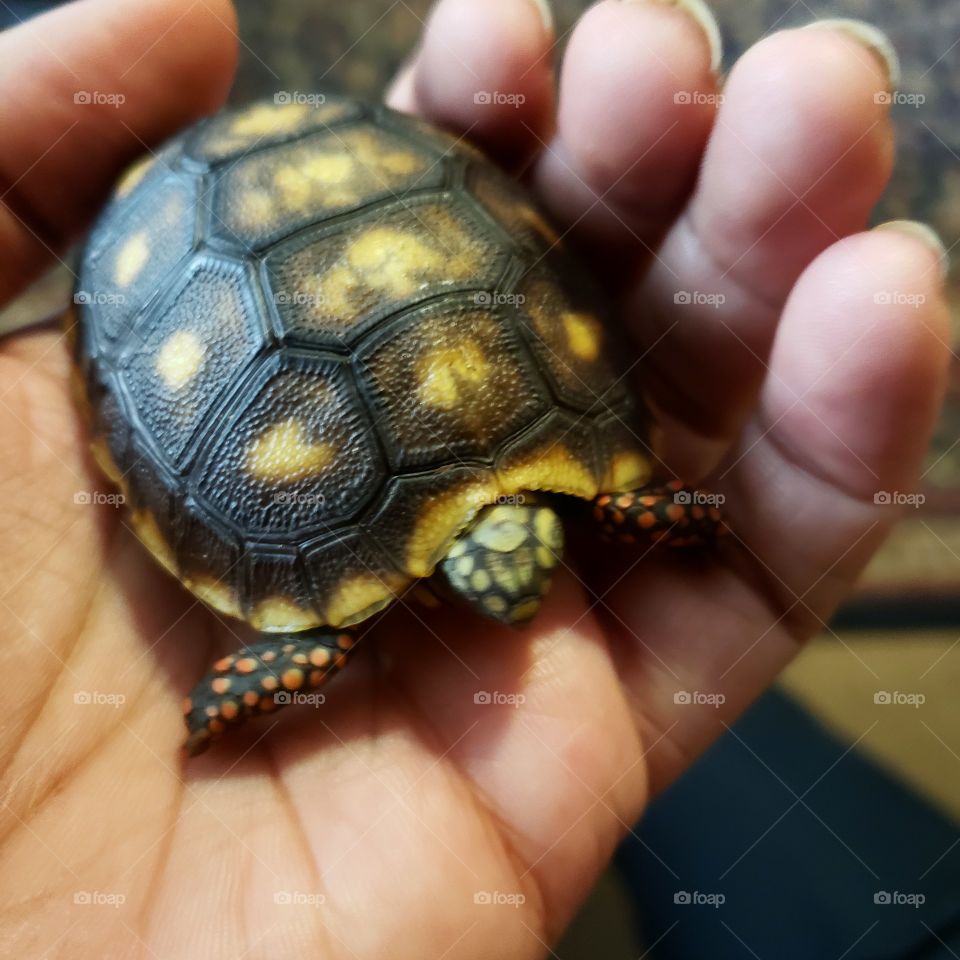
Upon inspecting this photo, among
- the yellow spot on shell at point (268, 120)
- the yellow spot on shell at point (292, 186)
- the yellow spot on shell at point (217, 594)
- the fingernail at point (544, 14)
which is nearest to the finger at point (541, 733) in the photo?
the yellow spot on shell at point (217, 594)

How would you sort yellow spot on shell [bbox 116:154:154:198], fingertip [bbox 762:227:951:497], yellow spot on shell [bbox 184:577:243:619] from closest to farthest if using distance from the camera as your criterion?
fingertip [bbox 762:227:951:497] → yellow spot on shell [bbox 184:577:243:619] → yellow spot on shell [bbox 116:154:154:198]

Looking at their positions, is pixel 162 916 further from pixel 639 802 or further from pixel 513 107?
pixel 513 107

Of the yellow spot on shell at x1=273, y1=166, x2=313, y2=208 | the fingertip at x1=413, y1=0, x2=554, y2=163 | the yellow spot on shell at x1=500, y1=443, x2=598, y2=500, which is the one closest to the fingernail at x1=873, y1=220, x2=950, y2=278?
the yellow spot on shell at x1=500, y1=443, x2=598, y2=500

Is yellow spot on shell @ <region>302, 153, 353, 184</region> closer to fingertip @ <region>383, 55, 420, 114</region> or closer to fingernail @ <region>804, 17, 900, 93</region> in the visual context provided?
fingertip @ <region>383, 55, 420, 114</region>

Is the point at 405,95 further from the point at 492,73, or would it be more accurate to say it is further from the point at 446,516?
the point at 446,516

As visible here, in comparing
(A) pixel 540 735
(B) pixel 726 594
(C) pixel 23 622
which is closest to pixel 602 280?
(B) pixel 726 594
